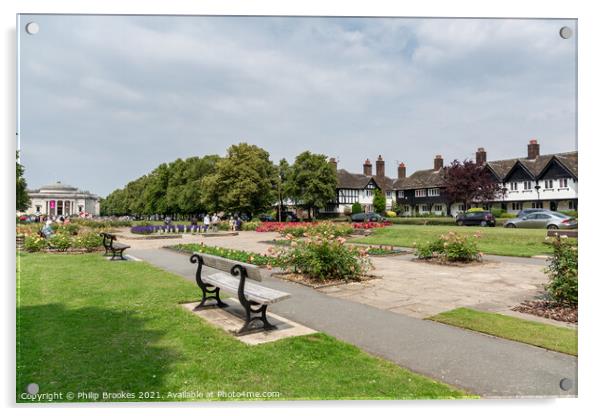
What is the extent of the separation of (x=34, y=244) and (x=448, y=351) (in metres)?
17.4

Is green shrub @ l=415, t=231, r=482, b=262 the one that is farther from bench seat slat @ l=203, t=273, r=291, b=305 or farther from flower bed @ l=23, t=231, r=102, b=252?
flower bed @ l=23, t=231, r=102, b=252

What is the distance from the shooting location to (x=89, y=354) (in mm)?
4543

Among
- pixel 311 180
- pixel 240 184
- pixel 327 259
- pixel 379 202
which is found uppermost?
pixel 311 180

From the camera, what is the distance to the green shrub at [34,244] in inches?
653

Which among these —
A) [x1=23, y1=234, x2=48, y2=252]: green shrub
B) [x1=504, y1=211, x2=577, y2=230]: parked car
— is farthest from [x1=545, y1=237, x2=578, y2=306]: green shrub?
[x1=504, y1=211, x2=577, y2=230]: parked car

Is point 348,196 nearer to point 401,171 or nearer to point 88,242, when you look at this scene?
point 401,171

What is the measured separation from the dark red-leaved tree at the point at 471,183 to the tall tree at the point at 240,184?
23.0 m

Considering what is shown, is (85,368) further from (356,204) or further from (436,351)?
(356,204)

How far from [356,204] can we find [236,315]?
2370 inches

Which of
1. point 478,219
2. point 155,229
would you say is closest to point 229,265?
point 155,229

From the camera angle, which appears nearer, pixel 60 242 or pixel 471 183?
pixel 60 242

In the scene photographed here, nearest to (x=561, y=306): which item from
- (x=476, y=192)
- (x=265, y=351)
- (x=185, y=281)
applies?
(x=265, y=351)

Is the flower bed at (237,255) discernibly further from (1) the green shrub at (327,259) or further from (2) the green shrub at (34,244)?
(2) the green shrub at (34,244)

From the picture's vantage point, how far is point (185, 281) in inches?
380
